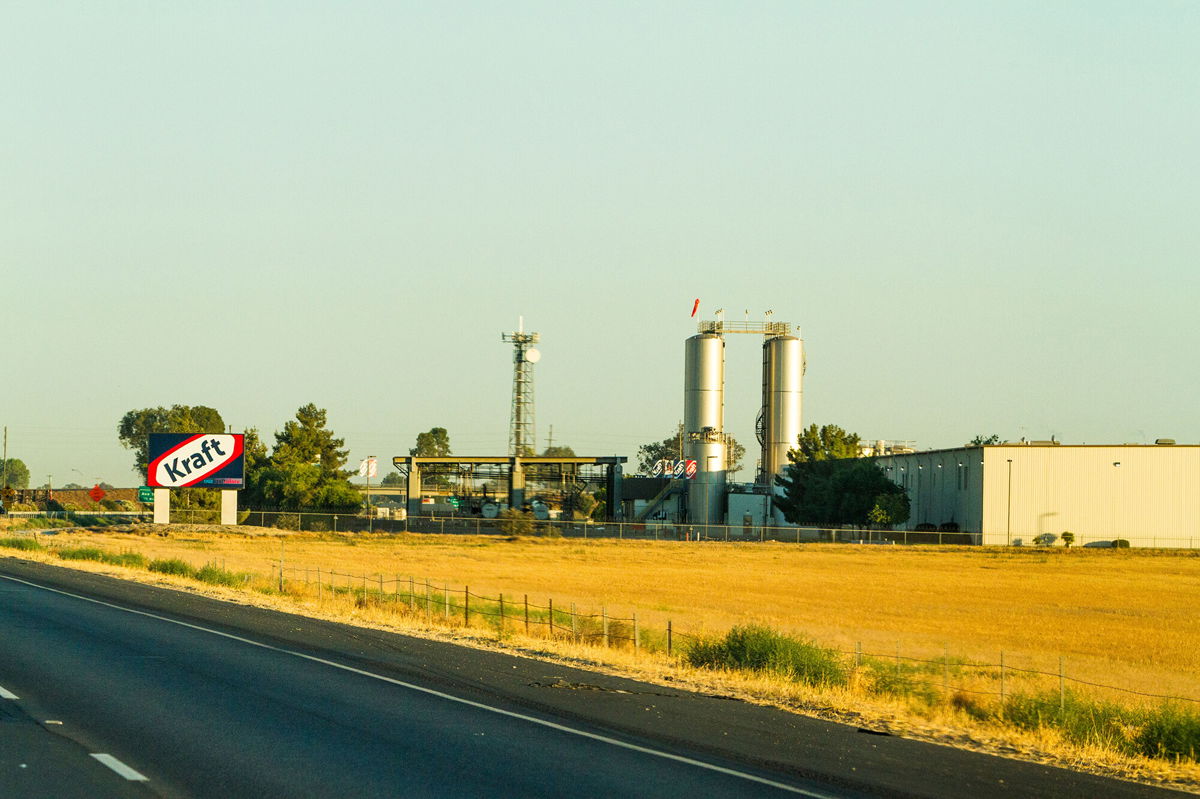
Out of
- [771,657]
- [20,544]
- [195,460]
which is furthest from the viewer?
[195,460]

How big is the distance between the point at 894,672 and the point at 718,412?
96.9 meters

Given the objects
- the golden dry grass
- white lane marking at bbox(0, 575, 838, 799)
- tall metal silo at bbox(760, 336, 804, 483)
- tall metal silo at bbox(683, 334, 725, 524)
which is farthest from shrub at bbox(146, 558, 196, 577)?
tall metal silo at bbox(760, 336, 804, 483)

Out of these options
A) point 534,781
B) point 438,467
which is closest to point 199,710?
point 534,781

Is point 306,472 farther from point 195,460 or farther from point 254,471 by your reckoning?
point 195,460

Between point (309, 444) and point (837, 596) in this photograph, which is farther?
point (309, 444)

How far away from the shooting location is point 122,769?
1062cm

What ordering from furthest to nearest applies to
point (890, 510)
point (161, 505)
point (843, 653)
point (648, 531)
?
point (890, 510) → point (648, 531) → point (161, 505) → point (843, 653)

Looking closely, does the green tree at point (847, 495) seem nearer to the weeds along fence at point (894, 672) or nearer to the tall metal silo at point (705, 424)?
the tall metal silo at point (705, 424)

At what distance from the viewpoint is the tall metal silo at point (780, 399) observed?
12081 centimetres

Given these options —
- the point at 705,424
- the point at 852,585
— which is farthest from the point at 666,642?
the point at 705,424

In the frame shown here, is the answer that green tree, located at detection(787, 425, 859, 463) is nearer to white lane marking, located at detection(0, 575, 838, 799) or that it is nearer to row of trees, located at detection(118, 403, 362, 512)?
row of trees, located at detection(118, 403, 362, 512)

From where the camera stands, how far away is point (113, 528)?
83875 millimetres

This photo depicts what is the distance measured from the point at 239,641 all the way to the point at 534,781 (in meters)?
13.0

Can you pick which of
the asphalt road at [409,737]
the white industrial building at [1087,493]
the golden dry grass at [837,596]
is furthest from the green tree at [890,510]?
the asphalt road at [409,737]
